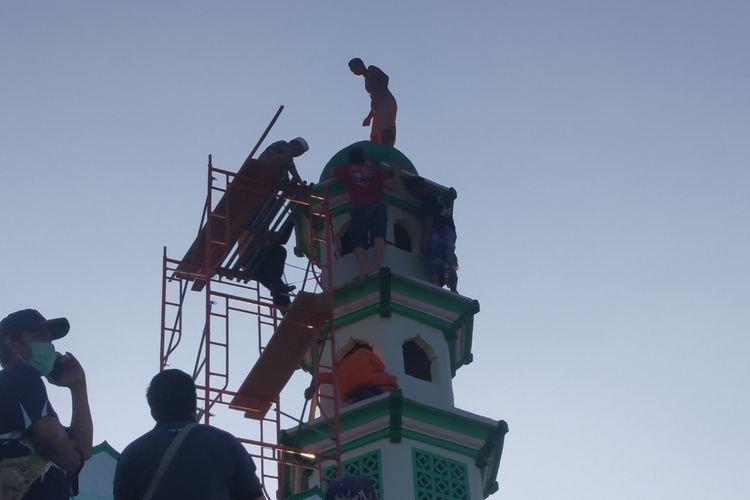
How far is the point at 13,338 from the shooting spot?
5645 mm

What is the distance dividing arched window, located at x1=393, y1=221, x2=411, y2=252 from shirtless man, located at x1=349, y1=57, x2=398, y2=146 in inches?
80.9

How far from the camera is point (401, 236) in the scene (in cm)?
1844

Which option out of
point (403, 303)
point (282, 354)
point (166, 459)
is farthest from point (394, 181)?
point (166, 459)

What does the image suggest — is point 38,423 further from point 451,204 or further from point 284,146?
point 451,204

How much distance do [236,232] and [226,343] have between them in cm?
224

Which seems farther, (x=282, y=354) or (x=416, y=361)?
(x=416, y=361)

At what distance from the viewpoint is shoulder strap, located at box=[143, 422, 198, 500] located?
4.94 m

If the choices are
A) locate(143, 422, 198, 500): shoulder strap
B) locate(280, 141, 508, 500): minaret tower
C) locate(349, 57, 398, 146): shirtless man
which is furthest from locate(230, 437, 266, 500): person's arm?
locate(349, 57, 398, 146): shirtless man

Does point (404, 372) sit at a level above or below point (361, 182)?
below

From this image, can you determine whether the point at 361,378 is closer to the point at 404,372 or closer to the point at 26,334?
the point at 404,372

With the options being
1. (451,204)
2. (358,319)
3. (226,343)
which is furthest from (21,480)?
(451,204)

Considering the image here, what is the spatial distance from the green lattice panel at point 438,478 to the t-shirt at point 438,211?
162 inches

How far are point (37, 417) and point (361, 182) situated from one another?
1280 centimetres

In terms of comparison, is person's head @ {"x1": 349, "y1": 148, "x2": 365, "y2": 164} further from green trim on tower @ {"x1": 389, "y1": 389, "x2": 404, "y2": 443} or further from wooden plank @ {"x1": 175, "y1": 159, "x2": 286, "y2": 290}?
green trim on tower @ {"x1": 389, "y1": 389, "x2": 404, "y2": 443}
